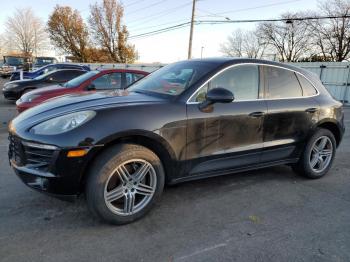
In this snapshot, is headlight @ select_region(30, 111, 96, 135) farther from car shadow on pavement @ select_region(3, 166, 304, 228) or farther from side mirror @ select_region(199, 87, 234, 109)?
side mirror @ select_region(199, 87, 234, 109)

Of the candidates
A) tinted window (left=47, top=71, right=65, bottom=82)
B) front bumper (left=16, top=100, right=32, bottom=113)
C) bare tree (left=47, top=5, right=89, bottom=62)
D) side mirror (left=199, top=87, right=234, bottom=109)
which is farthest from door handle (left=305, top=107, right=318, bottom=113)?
bare tree (left=47, top=5, right=89, bottom=62)

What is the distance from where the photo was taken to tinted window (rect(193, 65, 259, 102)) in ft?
10.9

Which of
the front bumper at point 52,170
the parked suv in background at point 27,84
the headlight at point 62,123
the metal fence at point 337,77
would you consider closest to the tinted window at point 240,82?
the headlight at point 62,123

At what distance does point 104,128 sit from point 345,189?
11.2 ft

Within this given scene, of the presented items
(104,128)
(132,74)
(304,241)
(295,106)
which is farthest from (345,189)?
(132,74)

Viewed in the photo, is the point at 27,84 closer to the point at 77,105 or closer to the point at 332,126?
the point at 77,105

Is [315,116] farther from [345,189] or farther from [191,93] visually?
[191,93]

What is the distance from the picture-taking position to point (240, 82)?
3473mm

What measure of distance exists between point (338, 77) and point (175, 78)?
58.6 feet

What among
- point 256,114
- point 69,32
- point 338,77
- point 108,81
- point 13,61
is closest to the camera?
point 256,114

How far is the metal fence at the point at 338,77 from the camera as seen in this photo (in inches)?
686

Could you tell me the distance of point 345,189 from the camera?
3.94 meters

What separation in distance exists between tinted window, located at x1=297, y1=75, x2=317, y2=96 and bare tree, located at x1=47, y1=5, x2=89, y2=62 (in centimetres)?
4520

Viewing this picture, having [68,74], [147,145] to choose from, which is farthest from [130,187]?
[68,74]
